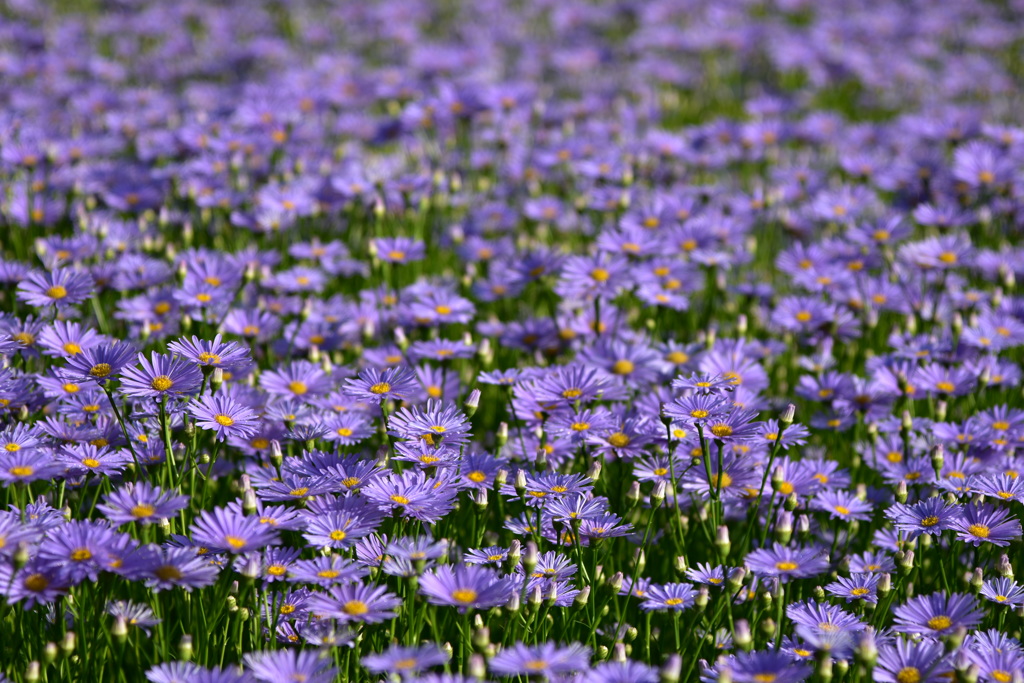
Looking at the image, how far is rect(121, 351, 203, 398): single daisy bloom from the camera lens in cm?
266

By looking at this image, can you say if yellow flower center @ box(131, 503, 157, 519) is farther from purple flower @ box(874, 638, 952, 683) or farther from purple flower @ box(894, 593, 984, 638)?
purple flower @ box(894, 593, 984, 638)

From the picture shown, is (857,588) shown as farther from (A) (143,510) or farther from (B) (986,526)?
(A) (143,510)

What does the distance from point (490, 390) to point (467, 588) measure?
179 centimetres

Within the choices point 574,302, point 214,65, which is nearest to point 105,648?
point 574,302

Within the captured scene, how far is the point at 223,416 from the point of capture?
2740 millimetres

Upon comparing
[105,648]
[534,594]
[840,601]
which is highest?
[534,594]

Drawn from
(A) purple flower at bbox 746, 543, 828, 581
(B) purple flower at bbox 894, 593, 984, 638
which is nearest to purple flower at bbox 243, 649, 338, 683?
(A) purple flower at bbox 746, 543, 828, 581

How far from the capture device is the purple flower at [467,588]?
210cm

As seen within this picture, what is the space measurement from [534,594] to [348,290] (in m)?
2.85

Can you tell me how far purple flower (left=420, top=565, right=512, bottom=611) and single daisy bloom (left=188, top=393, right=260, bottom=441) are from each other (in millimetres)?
816

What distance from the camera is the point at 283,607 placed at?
97.0 inches

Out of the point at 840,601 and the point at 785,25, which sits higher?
the point at 785,25

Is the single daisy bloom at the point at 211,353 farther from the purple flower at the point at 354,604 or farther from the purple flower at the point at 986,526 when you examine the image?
the purple flower at the point at 986,526

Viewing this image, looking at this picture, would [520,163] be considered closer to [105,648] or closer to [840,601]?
[840,601]
